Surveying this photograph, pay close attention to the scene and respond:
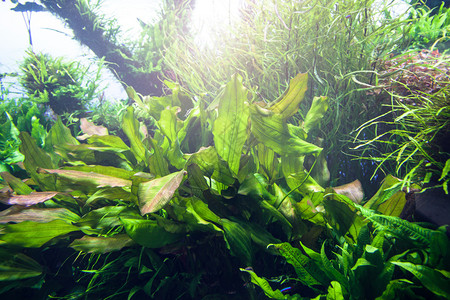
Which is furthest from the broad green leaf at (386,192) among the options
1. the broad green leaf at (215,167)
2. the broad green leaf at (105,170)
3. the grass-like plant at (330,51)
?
the broad green leaf at (105,170)

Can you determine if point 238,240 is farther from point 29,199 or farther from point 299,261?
point 29,199

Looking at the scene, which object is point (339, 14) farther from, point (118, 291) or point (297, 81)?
point (118, 291)

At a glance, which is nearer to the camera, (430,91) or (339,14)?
(430,91)

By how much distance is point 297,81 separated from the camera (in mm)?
810

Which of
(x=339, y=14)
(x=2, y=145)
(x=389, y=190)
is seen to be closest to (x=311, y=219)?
A: (x=389, y=190)

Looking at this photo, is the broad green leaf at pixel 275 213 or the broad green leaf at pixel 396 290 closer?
the broad green leaf at pixel 396 290

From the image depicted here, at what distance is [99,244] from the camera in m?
0.73

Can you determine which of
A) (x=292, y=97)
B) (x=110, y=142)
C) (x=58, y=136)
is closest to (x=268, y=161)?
(x=292, y=97)

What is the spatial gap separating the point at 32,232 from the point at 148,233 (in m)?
0.41

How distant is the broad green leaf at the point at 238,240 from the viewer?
0.67 m

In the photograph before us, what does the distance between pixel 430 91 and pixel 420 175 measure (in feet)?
1.16

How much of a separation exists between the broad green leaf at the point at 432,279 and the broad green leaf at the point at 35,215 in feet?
3.41

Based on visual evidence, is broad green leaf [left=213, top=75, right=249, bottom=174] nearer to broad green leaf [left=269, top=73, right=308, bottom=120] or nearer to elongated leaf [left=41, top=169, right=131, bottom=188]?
broad green leaf [left=269, top=73, right=308, bottom=120]

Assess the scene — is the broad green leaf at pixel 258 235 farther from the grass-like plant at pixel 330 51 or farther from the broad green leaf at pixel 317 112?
the grass-like plant at pixel 330 51
